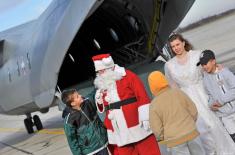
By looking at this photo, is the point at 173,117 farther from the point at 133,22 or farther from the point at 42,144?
the point at 42,144

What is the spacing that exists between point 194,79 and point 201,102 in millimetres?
295

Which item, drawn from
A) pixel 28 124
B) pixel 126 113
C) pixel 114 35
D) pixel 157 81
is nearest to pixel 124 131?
pixel 126 113

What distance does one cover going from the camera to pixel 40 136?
1589 cm

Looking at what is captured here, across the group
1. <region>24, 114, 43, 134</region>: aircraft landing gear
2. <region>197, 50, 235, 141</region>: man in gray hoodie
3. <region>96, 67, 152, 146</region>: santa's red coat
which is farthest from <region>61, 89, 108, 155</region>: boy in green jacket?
<region>24, 114, 43, 134</region>: aircraft landing gear

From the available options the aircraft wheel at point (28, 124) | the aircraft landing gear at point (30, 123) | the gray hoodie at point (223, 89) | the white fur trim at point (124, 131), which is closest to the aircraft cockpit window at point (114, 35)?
the aircraft landing gear at point (30, 123)

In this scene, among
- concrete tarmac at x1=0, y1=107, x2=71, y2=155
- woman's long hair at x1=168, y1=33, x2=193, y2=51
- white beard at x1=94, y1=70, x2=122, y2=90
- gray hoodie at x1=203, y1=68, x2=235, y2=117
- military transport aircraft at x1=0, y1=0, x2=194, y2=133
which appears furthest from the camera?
concrete tarmac at x1=0, y1=107, x2=71, y2=155

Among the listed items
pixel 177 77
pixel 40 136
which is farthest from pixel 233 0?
pixel 177 77

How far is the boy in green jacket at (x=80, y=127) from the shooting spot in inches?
239

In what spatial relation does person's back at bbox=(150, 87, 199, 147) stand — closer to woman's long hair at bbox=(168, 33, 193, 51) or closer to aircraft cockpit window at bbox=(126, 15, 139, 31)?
woman's long hair at bbox=(168, 33, 193, 51)

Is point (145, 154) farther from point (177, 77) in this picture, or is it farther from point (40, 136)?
point (40, 136)

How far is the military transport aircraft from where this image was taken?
384 inches

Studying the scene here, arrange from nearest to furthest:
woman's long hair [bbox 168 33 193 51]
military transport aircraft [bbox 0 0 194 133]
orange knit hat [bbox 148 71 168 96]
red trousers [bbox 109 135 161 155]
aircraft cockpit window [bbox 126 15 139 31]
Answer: orange knit hat [bbox 148 71 168 96], red trousers [bbox 109 135 161 155], woman's long hair [bbox 168 33 193 51], military transport aircraft [bbox 0 0 194 133], aircraft cockpit window [bbox 126 15 139 31]

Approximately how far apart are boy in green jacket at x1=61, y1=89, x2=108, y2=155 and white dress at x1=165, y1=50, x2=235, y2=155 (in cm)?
117

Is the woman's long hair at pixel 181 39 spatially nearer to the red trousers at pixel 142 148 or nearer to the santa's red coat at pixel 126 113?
the santa's red coat at pixel 126 113
